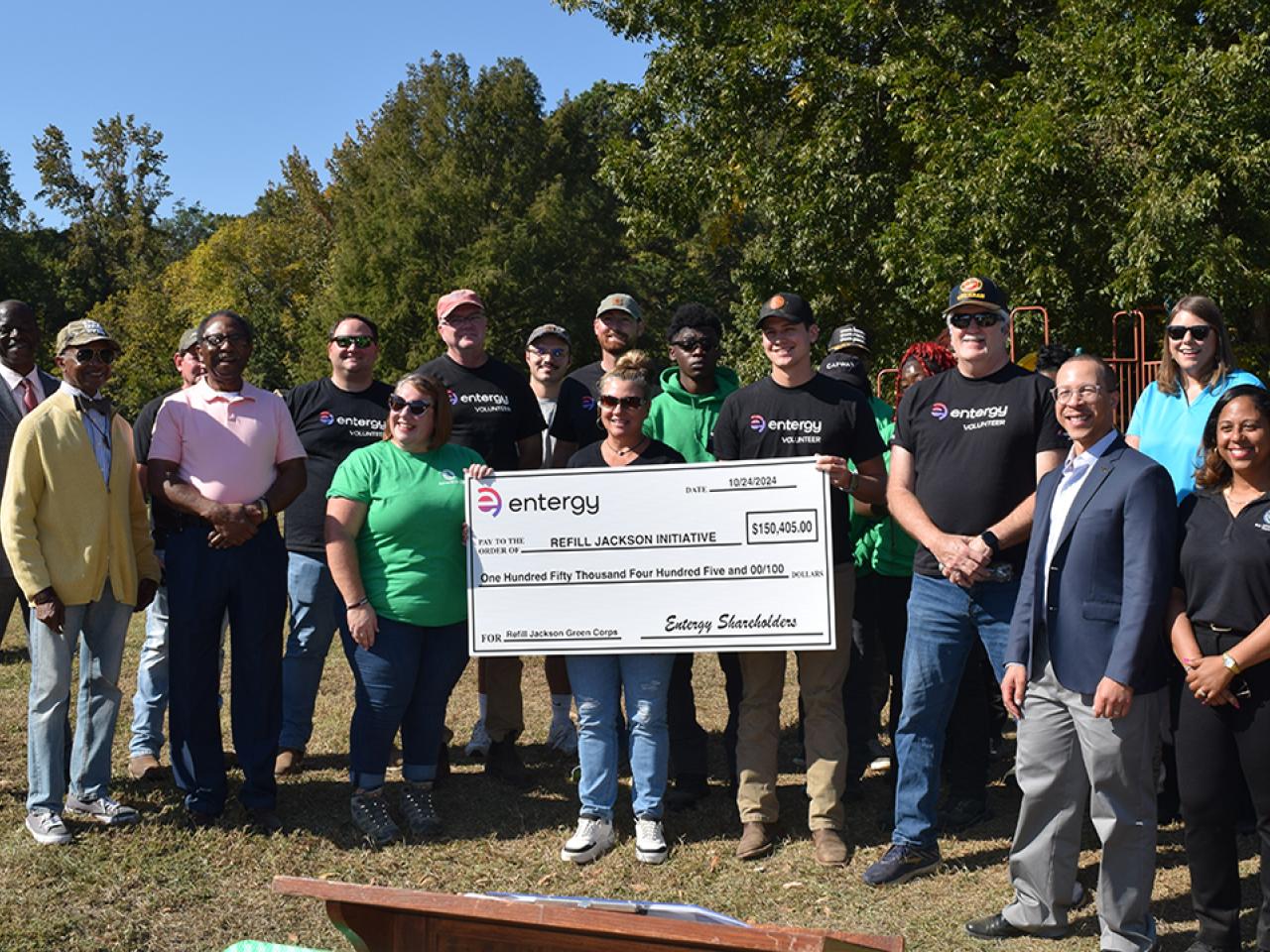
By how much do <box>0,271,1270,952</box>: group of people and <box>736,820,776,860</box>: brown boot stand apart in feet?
0.17

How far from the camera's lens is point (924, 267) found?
653 inches

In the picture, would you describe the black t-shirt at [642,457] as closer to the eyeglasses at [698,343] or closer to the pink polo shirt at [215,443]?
the eyeglasses at [698,343]

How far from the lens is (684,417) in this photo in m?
6.55

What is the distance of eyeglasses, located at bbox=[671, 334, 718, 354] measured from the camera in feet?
21.1

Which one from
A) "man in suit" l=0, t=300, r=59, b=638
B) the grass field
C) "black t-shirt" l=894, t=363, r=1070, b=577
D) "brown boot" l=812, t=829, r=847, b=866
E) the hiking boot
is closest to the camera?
the grass field

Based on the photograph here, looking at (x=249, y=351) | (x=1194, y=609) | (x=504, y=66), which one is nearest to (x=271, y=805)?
(x=249, y=351)

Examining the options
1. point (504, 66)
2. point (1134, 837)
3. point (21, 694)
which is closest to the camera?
point (1134, 837)

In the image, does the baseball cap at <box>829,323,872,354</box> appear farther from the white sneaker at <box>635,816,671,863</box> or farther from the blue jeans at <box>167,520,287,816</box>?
the blue jeans at <box>167,520,287,816</box>

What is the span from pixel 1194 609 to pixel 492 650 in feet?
10.4

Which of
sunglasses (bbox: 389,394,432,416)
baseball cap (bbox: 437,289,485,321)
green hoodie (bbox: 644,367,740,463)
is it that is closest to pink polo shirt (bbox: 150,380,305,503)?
sunglasses (bbox: 389,394,432,416)

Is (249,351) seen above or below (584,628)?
above

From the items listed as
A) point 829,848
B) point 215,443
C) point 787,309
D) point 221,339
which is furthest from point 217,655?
point 787,309

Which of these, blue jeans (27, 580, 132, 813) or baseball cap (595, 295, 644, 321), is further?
baseball cap (595, 295, 644, 321)

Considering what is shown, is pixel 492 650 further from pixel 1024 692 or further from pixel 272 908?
pixel 1024 692
